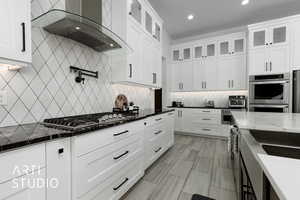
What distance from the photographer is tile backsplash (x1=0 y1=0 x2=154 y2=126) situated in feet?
4.07

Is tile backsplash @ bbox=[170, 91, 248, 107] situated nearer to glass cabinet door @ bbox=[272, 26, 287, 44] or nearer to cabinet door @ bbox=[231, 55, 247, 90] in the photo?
cabinet door @ bbox=[231, 55, 247, 90]

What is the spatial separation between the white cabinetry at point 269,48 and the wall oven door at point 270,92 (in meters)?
0.28

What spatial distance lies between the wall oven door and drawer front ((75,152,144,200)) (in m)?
3.13

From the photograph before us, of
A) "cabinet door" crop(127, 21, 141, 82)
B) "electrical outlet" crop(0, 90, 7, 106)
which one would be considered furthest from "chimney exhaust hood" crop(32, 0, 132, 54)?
"electrical outlet" crop(0, 90, 7, 106)

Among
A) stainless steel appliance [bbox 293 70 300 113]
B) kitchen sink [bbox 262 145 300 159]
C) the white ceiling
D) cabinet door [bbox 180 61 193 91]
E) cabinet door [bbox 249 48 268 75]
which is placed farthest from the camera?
cabinet door [bbox 180 61 193 91]

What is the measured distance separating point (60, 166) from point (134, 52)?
1.89 m

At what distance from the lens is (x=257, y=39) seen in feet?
11.4

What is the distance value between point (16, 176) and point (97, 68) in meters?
1.57

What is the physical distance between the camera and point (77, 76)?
5.82ft

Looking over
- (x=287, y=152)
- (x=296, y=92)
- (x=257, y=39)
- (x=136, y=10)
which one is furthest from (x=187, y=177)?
(x=257, y=39)

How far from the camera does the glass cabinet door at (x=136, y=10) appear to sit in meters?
2.23

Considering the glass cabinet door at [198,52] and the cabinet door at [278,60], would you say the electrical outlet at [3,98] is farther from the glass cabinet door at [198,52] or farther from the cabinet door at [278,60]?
the cabinet door at [278,60]

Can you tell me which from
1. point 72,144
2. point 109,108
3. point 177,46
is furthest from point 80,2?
point 177,46

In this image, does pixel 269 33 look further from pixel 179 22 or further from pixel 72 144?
pixel 72 144
